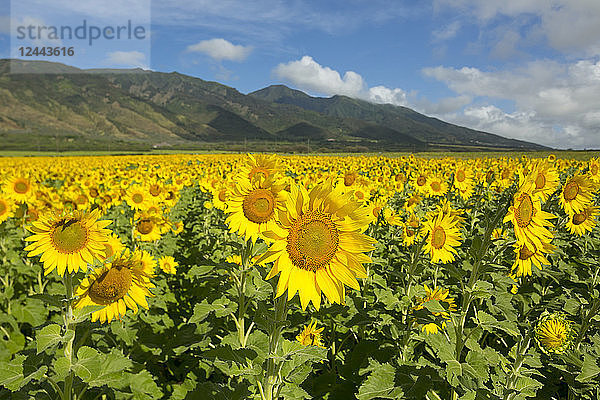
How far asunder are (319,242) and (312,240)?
0.16 feet

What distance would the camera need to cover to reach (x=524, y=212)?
9.25ft

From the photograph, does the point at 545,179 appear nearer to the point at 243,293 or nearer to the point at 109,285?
the point at 243,293

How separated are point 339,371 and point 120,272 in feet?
9.79

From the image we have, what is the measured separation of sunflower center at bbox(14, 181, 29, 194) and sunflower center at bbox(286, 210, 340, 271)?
8242mm

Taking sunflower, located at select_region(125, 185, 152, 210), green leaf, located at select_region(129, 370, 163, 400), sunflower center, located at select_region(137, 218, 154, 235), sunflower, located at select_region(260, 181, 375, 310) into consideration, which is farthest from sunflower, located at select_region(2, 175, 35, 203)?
sunflower, located at select_region(260, 181, 375, 310)

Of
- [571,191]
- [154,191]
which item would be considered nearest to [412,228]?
[571,191]

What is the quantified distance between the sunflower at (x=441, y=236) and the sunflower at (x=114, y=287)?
11.1ft

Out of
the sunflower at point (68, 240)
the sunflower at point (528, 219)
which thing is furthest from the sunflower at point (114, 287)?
the sunflower at point (528, 219)

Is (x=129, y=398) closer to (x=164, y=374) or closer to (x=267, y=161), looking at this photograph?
(x=164, y=374)

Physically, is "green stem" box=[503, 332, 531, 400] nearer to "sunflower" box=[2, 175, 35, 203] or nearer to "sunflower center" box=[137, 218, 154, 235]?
"sunflower center" box=[137, 218, 154, 235]

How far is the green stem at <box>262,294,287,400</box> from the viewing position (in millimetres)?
2221

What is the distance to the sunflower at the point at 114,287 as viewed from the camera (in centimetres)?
312

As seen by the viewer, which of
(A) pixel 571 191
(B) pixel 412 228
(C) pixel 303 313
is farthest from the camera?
(B) pixel 412 228

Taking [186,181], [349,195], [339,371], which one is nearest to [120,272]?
[349,195]
